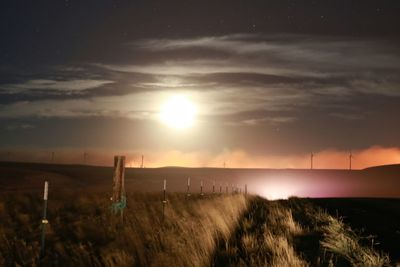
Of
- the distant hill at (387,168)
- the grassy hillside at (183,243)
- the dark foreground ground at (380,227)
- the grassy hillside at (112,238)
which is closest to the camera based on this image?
the grassy hillside at (183,243)

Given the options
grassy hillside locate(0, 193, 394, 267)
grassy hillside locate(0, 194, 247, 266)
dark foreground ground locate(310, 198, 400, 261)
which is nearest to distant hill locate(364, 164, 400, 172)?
dark foreground ground locate(310, 198, 400, 261)

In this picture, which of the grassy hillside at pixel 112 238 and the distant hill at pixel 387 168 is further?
the distant hill at pixel 387 168

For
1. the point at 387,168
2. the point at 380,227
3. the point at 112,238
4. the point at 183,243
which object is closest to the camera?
the point at 183,243

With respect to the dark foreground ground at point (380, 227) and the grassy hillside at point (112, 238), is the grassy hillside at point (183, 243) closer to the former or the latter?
the grassy hillside at point (112, 238)

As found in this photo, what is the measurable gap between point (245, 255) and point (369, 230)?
26.5 feet

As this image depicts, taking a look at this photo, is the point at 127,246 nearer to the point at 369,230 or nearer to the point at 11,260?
the point at 11,260

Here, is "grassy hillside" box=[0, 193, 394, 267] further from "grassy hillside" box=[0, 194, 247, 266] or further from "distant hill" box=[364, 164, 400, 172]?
"distant hill" box=[364, 164, 400, 172]

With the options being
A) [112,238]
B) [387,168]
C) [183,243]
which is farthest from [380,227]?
[387,168]

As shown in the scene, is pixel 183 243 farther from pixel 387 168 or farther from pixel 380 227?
pixel 387 168

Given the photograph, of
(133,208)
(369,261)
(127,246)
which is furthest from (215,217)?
(133,208)

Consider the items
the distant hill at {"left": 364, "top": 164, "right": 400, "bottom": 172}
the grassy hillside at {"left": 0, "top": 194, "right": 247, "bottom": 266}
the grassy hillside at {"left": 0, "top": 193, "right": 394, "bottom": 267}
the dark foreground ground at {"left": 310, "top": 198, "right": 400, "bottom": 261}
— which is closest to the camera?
the grassy hillside at {"left": 0, "top": 193, "right": 394, "bottom": 267}

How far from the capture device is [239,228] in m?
17.0

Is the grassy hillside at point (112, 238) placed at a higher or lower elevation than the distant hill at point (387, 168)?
lower

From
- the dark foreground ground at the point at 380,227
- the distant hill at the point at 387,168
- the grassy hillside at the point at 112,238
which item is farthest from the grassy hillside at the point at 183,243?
the distant hill at the point at 387,168
